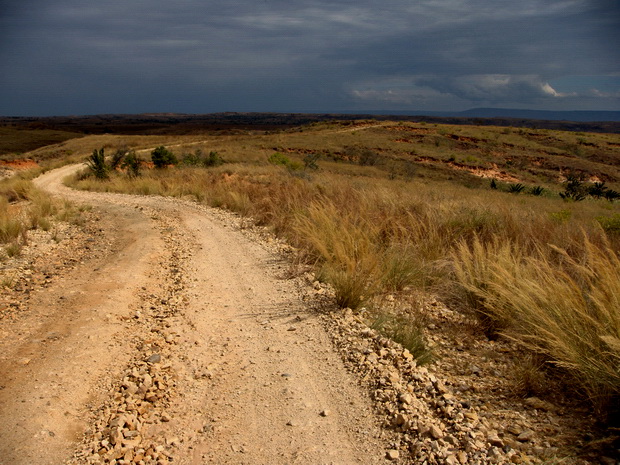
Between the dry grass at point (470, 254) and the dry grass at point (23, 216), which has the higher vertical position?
the dry grass at point (470, 254)

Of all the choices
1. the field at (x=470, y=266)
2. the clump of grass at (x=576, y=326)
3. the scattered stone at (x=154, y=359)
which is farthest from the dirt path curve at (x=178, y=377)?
the clump of grass at (x=576, y=326)

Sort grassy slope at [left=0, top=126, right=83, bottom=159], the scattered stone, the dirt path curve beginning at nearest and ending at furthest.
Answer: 1. the dirt path curve
2. the scattered stone
3. grassy slope at [left=0, top=126, right=83, bottom=159]

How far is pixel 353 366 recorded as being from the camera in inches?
139

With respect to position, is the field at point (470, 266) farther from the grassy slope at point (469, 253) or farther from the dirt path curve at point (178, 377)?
the dirt path curve at point (178, 377)

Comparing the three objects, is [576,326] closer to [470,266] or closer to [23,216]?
[470,266]

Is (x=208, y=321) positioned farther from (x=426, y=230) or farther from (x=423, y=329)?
(x=426, y=230)

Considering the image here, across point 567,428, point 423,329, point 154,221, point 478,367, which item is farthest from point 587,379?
point 154,221

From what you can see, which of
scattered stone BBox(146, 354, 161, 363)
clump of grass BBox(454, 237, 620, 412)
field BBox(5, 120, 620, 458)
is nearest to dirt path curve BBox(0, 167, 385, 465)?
scattered stone BBox(146, 354, 161, 363)

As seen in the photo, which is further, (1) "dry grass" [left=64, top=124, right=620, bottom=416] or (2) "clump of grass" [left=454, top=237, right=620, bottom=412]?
(1) "dry grass" [left=64, top=124, right=620, bottom=416]

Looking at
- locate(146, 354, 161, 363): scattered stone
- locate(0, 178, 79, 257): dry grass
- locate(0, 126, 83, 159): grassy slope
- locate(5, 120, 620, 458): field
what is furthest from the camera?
locate(0, 126, 83, 159): grassy slope

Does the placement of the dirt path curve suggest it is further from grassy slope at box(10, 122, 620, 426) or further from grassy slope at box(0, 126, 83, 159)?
grassy slope at box(0, 126, 83, 159)

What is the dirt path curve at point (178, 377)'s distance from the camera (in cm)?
263

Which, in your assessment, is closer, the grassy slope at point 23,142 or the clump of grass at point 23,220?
the clump of grass at point 23,220

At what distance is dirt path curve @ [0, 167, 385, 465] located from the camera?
263cm
